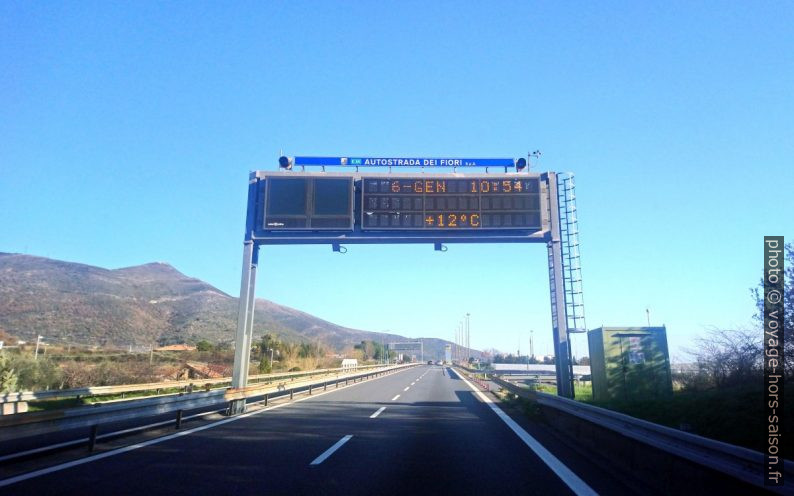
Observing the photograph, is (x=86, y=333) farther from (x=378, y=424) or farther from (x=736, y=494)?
(x=736, y=494)

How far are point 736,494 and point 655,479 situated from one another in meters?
1.92

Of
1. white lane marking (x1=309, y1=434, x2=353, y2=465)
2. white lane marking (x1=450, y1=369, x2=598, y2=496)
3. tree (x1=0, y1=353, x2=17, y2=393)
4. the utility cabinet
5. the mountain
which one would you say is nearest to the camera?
white lane marking (x1=450, y1=369, x2=598, y2=496)

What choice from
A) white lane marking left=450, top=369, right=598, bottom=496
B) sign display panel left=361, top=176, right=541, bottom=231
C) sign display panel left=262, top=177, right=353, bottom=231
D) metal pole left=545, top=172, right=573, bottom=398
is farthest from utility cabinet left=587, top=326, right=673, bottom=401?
sign display panel left=262, top=177, right=353, bottom=231

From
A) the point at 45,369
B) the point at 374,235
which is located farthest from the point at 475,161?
the point at 45,369

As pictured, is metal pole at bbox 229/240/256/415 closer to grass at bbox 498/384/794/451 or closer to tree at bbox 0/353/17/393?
tree at bbox 0/353/17/393

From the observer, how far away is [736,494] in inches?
199

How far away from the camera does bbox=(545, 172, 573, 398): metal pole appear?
18.5 meters

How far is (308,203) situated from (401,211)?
3503 millimetres

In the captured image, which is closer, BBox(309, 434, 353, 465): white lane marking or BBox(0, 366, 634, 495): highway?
BBox(0, 366, 634, 495): highway

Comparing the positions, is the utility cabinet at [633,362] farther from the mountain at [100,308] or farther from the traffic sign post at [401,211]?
the mountain at [100,308]

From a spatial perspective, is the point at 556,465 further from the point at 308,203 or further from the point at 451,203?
the point at 308,203

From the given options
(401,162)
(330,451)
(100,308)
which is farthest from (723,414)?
(100,308)

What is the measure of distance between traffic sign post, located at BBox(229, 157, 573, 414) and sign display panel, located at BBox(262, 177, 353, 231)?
0.12 ft

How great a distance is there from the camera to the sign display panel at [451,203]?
19.4 metres
